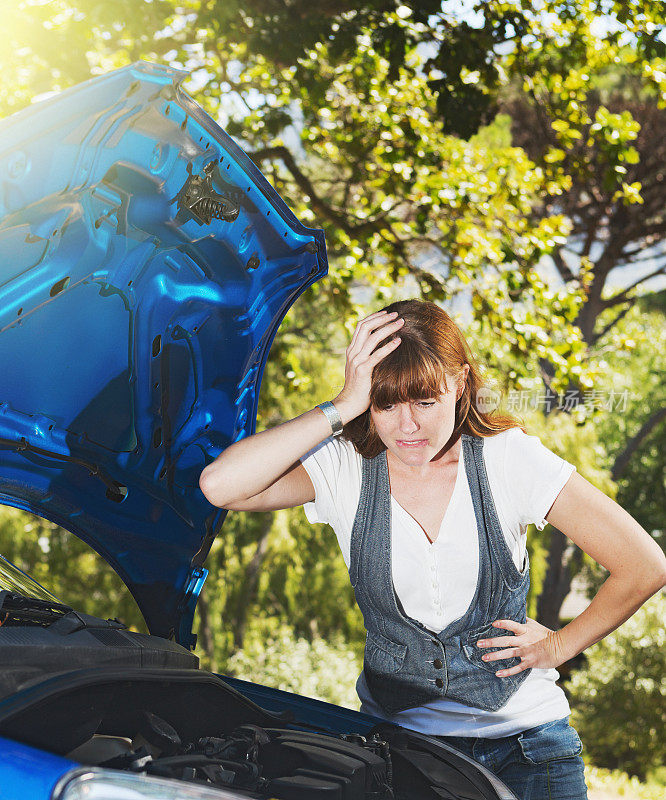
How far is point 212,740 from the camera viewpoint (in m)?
1.73

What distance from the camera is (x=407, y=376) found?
1984mm

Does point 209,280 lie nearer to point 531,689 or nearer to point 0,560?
point 0,560

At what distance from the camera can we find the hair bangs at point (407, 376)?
1.97 meters

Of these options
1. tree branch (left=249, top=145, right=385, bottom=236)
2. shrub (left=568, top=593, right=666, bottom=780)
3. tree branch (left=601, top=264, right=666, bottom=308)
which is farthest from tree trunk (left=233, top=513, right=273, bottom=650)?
tree branch (left=601, top=264, right=666, bottom=308)

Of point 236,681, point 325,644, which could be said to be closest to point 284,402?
point 325,644

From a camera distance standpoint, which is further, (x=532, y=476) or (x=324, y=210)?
(x=324, y=210)

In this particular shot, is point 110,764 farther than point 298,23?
No

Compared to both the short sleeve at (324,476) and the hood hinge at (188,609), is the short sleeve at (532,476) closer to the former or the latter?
the short sleeve at (324,476)

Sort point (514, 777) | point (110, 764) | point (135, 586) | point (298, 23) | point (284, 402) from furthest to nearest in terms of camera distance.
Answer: point (284, 402) < point (298, 23) < point (135, 586) < point (514, 777) < point (110, 764)

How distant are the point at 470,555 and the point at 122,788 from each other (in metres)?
0.99

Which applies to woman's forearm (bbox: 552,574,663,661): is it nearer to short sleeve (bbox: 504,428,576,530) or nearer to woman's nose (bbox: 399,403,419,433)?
short sleeve (bbox: 504,428,576,530)

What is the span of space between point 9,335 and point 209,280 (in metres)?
0.50

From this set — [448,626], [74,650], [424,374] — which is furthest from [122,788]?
[424,374]

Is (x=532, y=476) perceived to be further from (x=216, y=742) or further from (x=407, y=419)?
(x=216, y=742)
